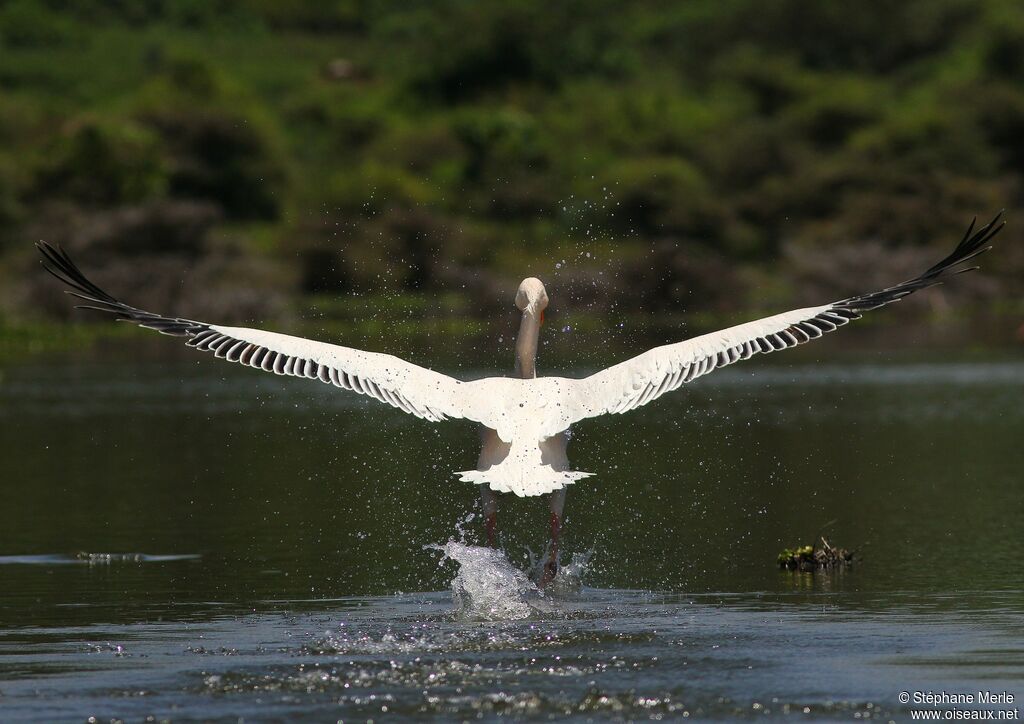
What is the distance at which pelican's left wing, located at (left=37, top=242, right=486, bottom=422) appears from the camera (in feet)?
39.7

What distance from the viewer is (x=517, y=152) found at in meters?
82.4

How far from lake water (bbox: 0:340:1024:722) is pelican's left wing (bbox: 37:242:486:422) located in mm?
857

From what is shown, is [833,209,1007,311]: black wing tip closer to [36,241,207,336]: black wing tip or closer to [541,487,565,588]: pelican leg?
[541,487,565,588]: pelican leg

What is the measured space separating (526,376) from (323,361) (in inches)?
48.1

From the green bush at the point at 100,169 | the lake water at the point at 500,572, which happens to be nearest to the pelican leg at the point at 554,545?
the lake water at the point at 500,572

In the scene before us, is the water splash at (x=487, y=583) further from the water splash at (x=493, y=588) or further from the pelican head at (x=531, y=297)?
the pelican head at (x=531, y=297)

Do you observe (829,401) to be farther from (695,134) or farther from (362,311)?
(695,134)

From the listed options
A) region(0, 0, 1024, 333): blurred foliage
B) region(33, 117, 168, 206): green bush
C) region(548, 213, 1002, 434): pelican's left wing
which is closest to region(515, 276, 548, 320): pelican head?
region(548, 213, 1002, 434): pelican's left wing

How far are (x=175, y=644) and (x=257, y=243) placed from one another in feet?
223

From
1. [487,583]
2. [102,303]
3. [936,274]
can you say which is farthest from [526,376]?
[102,303]

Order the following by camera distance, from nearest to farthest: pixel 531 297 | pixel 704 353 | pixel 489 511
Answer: pixel 704 353 < pixel 489 511 < pixel 531 297

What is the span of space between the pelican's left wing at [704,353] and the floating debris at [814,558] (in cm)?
132

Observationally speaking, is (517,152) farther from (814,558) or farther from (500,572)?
(500,572)

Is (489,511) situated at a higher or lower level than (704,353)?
lower
